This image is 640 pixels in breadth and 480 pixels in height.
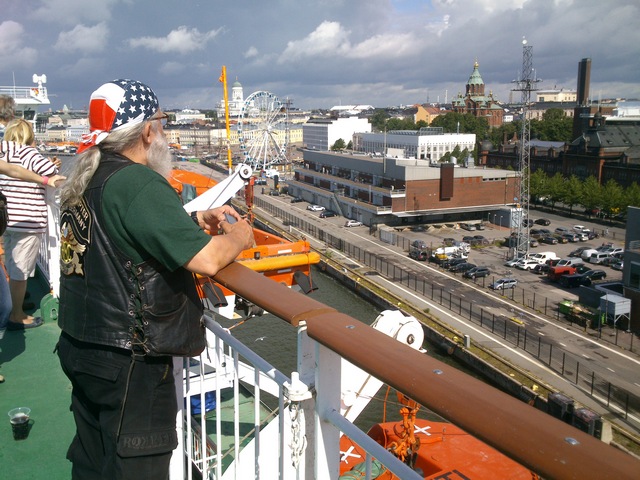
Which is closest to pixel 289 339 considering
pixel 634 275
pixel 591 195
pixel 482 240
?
pixel 634 275

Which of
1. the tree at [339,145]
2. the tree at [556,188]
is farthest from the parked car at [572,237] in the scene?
the tree at [339,145]

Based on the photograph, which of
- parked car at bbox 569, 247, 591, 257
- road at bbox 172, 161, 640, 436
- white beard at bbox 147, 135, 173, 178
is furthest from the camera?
parked car at bbox 569, 247, 591, 257

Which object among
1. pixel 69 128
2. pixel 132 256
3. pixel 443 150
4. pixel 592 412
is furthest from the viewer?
pixel 69 128

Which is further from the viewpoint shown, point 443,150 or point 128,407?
point 443,150

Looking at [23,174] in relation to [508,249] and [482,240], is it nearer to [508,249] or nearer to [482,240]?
[508,249]

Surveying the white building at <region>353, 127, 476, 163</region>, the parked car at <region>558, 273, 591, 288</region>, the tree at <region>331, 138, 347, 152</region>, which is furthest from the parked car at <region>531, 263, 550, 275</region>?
the tree at <region>331, 138, 347, 152</region>

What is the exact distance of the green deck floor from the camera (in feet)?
5.11

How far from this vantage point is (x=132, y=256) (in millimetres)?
874

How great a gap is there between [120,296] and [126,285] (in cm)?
2

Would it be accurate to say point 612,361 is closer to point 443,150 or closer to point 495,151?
point 495,151

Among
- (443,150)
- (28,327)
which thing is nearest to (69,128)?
(443,150)

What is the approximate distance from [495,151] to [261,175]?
13.8m

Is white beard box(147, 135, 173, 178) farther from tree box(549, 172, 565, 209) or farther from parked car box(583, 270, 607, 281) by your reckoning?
tree box(549, 172, 565, 209)

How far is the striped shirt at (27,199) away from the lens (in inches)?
90.5
